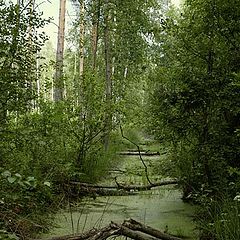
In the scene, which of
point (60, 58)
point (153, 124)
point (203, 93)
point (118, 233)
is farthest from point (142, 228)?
point (60, 58)

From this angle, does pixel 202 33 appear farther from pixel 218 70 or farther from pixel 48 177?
pixel 48 177

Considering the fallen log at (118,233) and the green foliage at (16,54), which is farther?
the green foliage at (16,54)

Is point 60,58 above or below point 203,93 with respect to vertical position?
above

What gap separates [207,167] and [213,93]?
2.38 ft

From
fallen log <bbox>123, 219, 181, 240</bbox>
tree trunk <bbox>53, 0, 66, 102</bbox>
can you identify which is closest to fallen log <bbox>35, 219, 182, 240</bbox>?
fallen log <bbox>123, 219, 181, 240</bbox>

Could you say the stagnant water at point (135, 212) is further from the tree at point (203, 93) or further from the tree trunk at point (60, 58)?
the tree trunk at point (60, 58)

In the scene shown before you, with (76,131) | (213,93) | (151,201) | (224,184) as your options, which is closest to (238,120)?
(213,93)

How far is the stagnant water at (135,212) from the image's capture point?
13.2 feet

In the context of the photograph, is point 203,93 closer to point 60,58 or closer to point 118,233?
point 118,233

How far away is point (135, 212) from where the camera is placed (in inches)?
186

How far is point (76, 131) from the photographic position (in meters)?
5.97

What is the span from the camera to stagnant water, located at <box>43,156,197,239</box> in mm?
4016

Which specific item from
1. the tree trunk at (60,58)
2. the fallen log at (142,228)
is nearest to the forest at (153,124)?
the fallen log at (142,228)

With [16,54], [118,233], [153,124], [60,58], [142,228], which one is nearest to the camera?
[118,233]
